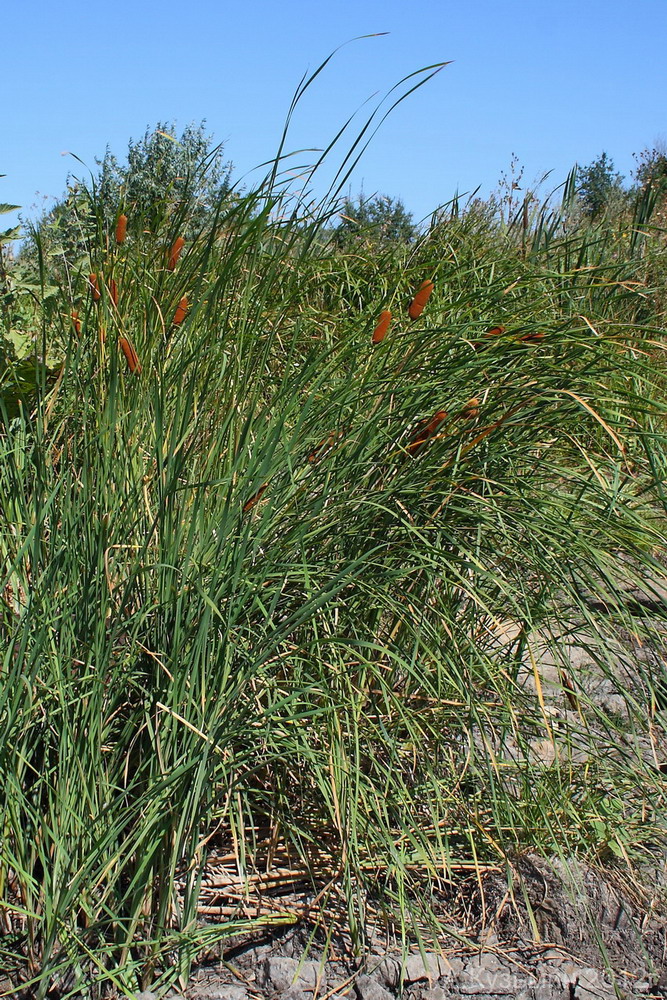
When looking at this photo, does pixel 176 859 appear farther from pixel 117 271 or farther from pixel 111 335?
pixel 117 271

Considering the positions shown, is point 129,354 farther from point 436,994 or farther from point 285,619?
point 436,994

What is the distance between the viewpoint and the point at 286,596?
1993mm

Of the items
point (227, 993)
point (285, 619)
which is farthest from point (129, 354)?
point (227, 993)

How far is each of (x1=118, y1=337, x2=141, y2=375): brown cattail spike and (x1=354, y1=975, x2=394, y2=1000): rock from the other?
132cm

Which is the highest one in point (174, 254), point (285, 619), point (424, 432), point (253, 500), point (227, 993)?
point (174, 254)

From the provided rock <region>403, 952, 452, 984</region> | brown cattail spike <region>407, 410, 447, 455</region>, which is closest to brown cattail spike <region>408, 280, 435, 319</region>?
brown cattail spike <region>407, 410, 447, 455</region>

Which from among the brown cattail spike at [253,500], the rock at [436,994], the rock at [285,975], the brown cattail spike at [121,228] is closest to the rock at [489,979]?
the rock at [436,994]

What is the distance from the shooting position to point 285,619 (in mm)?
1853

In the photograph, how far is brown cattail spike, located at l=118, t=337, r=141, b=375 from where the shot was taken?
2029mm

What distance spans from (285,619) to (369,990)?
0.73 metres

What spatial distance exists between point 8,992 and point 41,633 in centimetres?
63

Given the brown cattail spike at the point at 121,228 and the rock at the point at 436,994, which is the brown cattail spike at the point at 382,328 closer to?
the brown cattail spike at the point at 121,228

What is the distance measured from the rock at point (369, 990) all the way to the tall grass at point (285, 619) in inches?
3.1

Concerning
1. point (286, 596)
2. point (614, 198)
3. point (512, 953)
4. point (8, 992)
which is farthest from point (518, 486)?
point (614, 198)
